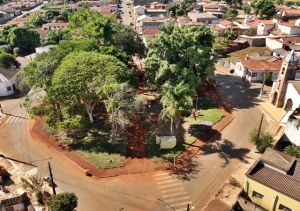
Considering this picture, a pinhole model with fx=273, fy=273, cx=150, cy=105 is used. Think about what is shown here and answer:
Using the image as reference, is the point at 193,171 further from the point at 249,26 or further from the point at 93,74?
the point at 249,26

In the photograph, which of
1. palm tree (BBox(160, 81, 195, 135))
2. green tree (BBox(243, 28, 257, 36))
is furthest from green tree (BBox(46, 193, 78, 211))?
green tree (BBox(243, 28, 257, 36))

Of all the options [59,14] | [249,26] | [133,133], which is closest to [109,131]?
[133,133]

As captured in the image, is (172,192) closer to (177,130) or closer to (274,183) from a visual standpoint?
(274,183)

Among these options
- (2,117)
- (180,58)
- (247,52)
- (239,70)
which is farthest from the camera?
(247,52)

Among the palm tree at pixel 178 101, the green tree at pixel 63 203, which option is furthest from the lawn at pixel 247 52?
the green tree at pixel 63 203

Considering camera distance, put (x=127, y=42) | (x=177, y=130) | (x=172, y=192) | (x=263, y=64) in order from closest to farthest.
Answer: (x=172, y=192) < (x=177, y=130) < (x=263, y=64) < (x=127, y=42)

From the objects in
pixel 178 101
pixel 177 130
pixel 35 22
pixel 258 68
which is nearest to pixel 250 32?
pixel 258 68
